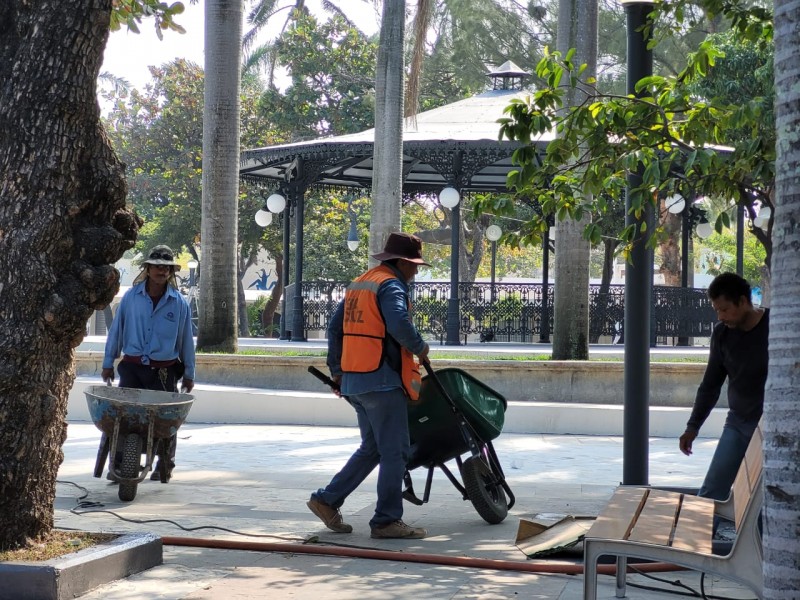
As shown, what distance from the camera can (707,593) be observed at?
5.48 meters

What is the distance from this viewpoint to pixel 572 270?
1522 cm

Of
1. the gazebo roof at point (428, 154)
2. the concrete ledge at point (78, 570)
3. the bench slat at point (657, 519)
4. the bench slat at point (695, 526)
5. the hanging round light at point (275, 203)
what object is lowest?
the concrete ledge at point (78, 570)

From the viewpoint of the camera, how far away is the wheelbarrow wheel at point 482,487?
7.09 metres

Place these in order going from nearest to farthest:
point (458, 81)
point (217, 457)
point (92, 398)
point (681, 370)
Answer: point (92, 398) → point (217, 457) → point (681, 370) → point (458, 81)

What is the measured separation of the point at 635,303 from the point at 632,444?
0.87 metres

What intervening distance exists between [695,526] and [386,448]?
7.18 ft

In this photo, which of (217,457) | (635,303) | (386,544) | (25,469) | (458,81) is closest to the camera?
(25,469)

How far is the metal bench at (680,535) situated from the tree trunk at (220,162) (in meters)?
11.0

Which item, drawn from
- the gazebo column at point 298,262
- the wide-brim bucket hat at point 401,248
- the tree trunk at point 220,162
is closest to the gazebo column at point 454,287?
the gazebo column at point 298,262

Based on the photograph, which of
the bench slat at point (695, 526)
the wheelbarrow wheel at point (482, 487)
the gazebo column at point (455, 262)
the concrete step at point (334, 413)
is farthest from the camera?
the gazebo column at point (455, 262)

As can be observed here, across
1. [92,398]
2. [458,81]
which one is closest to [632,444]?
[92,398]

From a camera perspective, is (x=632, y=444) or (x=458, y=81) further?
(x=458, y=81)

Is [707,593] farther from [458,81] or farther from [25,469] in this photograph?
[458,81]

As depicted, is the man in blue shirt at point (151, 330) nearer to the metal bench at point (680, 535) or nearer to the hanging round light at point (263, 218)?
the metal bench at point (680, 535)
